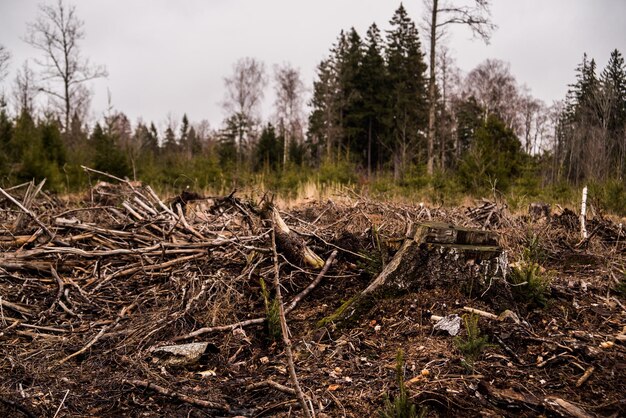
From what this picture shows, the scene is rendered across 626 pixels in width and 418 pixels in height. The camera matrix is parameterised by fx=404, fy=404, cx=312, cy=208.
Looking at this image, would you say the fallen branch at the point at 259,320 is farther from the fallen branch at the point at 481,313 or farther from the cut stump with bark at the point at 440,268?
the fallen branch at the point at 481,313

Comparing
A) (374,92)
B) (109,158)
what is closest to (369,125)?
(374,92)

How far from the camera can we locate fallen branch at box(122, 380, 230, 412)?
209 centimetres

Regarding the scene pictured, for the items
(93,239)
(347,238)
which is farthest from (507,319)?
(93,239)

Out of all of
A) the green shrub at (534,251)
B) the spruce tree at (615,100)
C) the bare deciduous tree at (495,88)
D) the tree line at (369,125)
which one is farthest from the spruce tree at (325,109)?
the green shrub at (534,251)

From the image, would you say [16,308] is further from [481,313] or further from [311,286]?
[481,313]

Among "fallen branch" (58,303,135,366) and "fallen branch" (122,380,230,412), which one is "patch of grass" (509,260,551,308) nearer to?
"fallen branch" (122,380,230,412)

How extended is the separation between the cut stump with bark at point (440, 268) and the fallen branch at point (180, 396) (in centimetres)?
99

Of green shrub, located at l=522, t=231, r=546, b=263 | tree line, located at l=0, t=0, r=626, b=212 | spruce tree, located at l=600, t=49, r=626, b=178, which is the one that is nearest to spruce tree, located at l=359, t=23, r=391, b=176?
tree line, located at l=0, t=0, r=626, b=212

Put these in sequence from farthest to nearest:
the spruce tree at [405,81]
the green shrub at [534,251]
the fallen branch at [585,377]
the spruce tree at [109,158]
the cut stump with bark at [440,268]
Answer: the spruce tree at [405,81], the spruce tree at [109,158], the green shrub at [534,251], the cut stump with bark at [440,268], the fallen branch at [585,377]

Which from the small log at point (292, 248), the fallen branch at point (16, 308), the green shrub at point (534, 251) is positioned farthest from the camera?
the green shrub at point (534, 251)

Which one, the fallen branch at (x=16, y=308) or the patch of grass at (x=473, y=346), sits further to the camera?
the fallen branch at (x=16, y=308)

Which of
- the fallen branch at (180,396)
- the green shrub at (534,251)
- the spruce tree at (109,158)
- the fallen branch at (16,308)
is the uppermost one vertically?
the spruce tree at (109,158)

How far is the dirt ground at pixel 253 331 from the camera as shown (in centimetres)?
206

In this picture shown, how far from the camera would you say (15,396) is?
7.00 feet
